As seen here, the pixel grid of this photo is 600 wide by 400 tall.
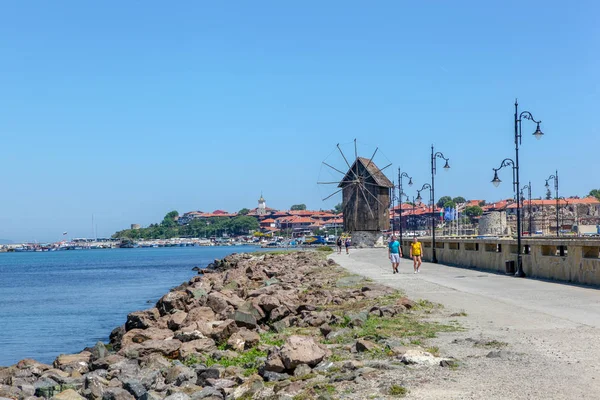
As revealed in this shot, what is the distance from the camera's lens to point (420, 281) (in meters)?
24.9

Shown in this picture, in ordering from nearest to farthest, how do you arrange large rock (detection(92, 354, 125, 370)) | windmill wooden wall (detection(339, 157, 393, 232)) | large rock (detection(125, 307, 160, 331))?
large rock (detection(92, 354, 125, 370)) < large rock (detection(125, 307, 160, 331)) < windmill wooden wall (detection(339, 157, 393, 232))

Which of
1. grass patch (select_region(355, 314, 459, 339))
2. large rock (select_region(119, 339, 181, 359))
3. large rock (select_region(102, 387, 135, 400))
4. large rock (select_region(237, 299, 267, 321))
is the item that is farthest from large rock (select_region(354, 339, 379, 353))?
large rock (select_region(237, 299, 267, 321))

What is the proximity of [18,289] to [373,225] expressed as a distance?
133 ft

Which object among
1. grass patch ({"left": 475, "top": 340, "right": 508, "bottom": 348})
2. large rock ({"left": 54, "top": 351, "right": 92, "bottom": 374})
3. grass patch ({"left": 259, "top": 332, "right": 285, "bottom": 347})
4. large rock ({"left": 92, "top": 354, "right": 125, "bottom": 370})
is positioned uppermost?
grass patch ({"left": 475, "top": 340, "right": 508, "bottom": 348})

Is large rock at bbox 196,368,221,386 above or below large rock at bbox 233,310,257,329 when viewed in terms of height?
below

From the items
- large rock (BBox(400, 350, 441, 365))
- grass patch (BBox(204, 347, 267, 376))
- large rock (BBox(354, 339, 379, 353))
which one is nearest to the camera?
large rock (BBox(400, 350, 441, 365))

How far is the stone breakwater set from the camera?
31.1 ft

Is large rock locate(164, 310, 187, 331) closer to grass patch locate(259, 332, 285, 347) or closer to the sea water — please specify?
grass patch locate(259, 332, 285, 347)

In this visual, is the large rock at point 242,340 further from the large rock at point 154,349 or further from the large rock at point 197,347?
the large rock at point 154,349

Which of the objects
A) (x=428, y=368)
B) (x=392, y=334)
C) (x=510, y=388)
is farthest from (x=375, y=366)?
(x=392, y=334)

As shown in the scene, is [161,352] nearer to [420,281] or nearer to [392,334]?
[392,334]

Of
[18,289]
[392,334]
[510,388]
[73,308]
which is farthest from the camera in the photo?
[18,289]

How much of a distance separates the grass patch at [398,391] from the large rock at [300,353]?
1985 millimetres

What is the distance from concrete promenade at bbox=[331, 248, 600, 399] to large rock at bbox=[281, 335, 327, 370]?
5.74 ft
